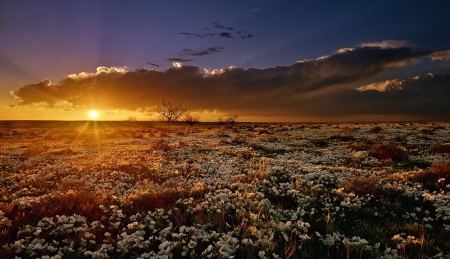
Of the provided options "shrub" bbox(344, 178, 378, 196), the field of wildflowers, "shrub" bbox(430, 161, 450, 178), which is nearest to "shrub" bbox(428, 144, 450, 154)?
the field of wildflowers

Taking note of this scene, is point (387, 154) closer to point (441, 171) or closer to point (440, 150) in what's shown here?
point (440, 150)

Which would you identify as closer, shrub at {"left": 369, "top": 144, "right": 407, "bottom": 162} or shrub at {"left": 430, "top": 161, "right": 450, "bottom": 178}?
shrub at {"left": 430, "top": 161, "right": 450, "bottom": 178}

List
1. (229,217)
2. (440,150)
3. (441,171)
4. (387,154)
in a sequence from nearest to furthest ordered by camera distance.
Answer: (229,217) < (441,171) < (387,154) < (440,150)

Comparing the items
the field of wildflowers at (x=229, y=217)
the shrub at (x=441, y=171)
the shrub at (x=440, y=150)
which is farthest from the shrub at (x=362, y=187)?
the shrub at (x=440, y=150)

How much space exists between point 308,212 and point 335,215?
91cm

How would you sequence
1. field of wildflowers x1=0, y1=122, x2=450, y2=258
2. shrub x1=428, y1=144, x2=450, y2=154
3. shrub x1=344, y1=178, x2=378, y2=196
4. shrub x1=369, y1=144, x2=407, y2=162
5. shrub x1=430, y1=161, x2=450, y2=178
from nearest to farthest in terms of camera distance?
1. field of wildflowers x1=0, y1=122, x2=450, y2=258
2. shrub x1=344, y1=178, x2=378, y2=196
3. shrub x1=430, y1=161, x2=450, y2=178
4. shrub x1=369, y1=144, x2=407, y2=162
5. shrub x1=428, y1=144, x2=450, y2=154

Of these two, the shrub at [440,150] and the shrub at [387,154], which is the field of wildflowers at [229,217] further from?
the shrub at [440,150]

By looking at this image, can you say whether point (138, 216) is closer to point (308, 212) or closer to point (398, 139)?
point (308, 212)

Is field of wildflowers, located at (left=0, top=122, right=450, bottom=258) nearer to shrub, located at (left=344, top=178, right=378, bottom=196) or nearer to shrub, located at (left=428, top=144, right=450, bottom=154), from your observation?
shrub, located at (left=344, top=178, right=378, bottom=196)

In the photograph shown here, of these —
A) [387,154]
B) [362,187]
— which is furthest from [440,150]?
[362,187]

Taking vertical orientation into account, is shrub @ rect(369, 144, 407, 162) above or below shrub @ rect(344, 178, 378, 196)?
above

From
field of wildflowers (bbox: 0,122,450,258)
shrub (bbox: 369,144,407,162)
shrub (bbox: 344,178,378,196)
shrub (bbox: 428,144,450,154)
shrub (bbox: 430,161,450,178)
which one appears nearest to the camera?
field of wildflowers (bbox: 0,122,450,258)

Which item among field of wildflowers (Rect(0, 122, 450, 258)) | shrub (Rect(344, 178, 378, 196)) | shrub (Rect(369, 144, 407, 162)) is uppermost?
shrub (Rect(369, 144, 407, 162))

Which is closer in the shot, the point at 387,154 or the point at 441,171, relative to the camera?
the point at 441,171
